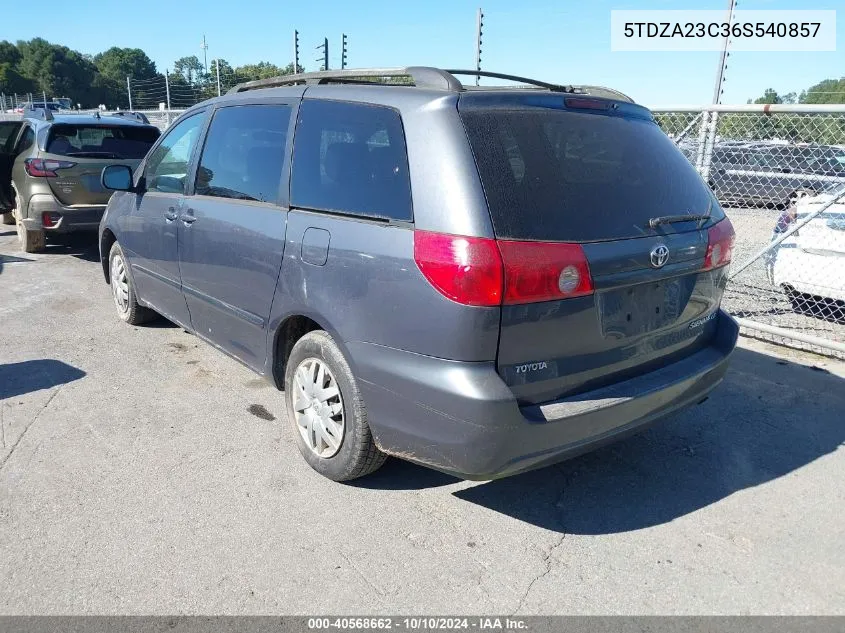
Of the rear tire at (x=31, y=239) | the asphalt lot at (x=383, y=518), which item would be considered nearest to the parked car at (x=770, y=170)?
the asphalt lot at (x=383, y=518)

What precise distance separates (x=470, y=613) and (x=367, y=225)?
1586 mm

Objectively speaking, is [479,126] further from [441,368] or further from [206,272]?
[206,272]

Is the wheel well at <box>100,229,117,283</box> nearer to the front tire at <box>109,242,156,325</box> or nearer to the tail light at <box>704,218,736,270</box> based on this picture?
the front tire at <box>109,242,156,325</box>

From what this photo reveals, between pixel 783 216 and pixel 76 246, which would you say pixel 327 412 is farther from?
pixel 76 246

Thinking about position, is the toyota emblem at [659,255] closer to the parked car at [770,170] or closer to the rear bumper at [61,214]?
the parked car at [770,170]

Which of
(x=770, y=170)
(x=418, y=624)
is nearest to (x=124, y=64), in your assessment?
(x=770, y=170)

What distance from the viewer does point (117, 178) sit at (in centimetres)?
479

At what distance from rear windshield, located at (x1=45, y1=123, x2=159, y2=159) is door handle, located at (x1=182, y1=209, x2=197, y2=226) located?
4576 mm

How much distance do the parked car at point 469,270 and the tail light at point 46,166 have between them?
17.0 feet

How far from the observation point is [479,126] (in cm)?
254

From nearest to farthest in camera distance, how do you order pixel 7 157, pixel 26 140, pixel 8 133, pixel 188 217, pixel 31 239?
1. pixel 188 217
2. pixel 31 239
3. pixel 26 140
4. pixel 7 157
5. pixel 8 133

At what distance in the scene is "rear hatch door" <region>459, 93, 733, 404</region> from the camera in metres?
2.46

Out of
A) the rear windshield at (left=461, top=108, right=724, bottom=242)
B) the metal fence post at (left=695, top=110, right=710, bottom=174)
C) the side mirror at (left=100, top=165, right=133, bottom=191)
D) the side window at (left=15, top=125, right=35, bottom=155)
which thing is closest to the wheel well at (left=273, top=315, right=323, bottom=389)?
the rear windshield at (left=461, top=108, right=724, bottom=242)

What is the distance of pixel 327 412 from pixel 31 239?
23.1ft
